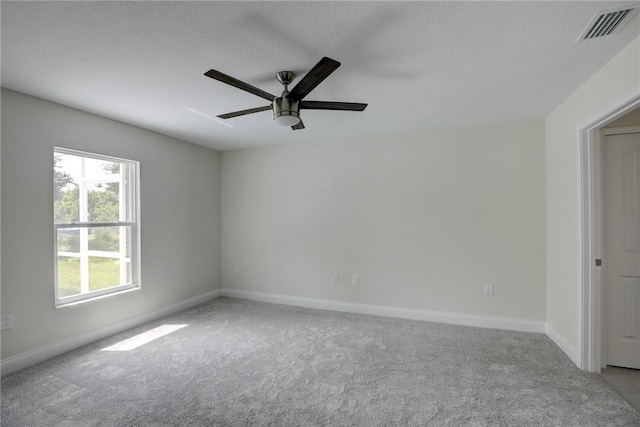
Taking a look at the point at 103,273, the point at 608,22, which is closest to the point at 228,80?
the point at 608,22

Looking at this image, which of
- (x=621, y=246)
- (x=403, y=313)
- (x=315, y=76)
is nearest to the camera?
(x=315, y=76)

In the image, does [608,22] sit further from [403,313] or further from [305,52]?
[403,313]

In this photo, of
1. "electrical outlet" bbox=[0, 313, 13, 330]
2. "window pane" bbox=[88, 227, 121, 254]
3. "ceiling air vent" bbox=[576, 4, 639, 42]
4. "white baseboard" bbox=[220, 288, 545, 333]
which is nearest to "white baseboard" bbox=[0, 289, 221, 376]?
"electrical outlet" bbox=[0, 313, 13, 330]

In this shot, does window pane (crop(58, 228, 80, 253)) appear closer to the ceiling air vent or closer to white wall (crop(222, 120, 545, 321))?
white wall (crop(222, 120, 545, 321))

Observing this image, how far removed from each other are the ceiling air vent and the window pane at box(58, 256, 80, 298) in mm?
4446

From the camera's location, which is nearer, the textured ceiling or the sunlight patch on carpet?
the textured ceiling

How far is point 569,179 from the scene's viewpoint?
278 cm

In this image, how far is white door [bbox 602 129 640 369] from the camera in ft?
8.60

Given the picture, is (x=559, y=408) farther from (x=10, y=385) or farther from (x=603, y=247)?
(x=10, y=385)

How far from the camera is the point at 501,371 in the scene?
254cm

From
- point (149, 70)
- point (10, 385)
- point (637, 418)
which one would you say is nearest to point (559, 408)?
point (637, 418)

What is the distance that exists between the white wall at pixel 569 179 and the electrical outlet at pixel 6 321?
4.75 meters

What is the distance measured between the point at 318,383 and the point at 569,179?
281 centimetres

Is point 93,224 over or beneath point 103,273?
over
